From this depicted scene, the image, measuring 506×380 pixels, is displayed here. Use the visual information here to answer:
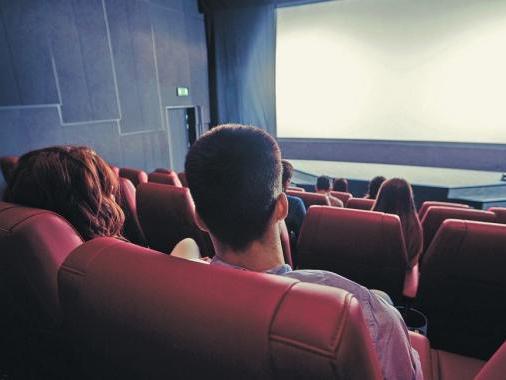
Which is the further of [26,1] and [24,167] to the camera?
[26,1]

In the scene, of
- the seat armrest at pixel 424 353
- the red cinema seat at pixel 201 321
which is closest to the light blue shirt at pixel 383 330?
the red cinema seat at pixel 201 321

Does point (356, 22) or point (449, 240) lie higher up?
point (356, 22)

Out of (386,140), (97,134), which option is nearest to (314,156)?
(386,140)

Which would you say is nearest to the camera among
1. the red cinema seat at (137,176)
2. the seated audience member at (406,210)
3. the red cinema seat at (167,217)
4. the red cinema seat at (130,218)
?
A: the red cinema seat at (167,217)

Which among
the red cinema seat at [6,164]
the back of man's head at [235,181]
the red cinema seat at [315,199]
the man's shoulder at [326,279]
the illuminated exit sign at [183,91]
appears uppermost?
the illuminated exit sign at [183,91]

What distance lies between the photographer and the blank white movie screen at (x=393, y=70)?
6273 millimetres

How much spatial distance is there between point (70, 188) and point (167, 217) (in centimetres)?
92

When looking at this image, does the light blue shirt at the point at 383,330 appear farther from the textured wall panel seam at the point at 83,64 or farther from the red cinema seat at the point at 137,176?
the textured wall panel seam at the point at 83,64

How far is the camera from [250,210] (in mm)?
799

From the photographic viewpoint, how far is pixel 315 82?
25.0ft

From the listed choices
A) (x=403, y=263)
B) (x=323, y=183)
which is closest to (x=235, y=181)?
(x=403, y=263)

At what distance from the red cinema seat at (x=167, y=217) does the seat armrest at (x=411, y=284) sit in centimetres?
113

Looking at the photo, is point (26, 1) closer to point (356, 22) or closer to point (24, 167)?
point (24, 167)

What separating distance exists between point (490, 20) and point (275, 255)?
7404 millimetres
